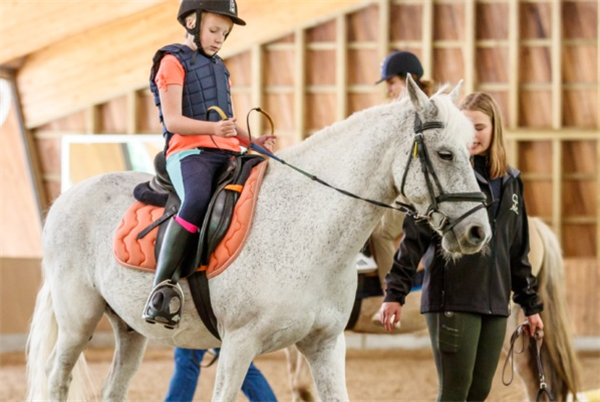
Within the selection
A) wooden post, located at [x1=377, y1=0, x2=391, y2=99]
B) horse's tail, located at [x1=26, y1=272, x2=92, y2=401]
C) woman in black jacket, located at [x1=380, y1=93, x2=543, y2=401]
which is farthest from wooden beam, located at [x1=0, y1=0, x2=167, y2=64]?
woman in black jacket, located at [x1=380, y1=93, x2=543, y2=401]

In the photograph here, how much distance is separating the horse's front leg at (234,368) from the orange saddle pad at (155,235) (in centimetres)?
29

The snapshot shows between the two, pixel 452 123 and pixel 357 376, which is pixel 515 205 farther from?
pixel 357 376

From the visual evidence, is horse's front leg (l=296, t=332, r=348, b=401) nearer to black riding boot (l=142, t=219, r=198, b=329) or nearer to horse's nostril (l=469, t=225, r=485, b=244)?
black riding boot (l=142, t=219, r=198, b=329)

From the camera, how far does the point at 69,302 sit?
400 centimetres

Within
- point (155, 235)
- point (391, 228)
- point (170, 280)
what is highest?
point (155, 235)

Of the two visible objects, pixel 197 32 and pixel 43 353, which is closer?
pixel 197 32

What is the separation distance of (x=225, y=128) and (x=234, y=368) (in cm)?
87

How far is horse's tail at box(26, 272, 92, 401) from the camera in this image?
4336 millimetres

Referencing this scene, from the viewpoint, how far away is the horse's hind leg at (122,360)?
4105 millimetres

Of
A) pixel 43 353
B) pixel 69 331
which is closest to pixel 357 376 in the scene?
pixel 43 353

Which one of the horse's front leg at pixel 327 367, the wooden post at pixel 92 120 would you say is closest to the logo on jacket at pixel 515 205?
the horse's front leg at pixel 327 367

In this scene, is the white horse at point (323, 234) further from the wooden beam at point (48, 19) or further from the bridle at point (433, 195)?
the wooden beam at point (48, 19)

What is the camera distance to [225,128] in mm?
3314

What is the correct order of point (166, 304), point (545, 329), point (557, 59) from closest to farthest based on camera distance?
point (166, 304), point (545, 329), point (557, 59)
